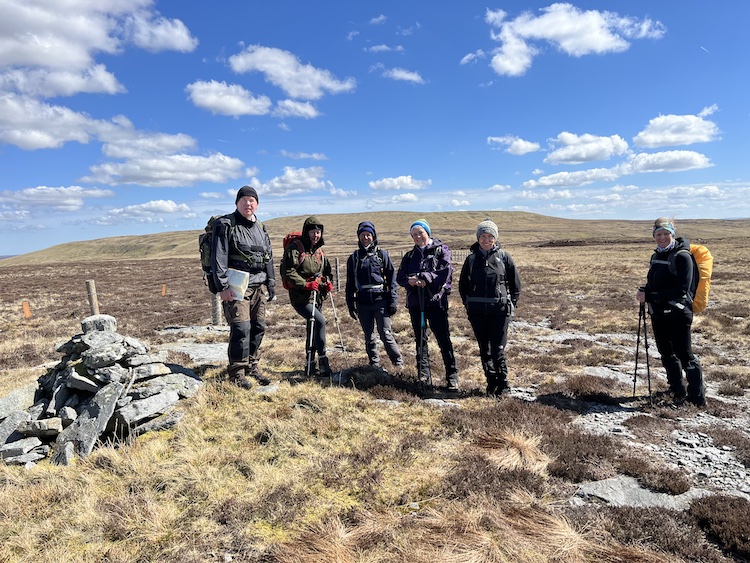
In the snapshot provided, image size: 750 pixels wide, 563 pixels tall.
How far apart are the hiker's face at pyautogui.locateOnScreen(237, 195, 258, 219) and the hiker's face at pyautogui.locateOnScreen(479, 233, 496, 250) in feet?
11.2

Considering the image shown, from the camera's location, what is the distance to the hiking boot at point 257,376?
6746 millimetres

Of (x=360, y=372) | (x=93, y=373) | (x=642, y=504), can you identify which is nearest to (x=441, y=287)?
(x=360, y=372)

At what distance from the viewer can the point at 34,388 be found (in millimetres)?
6660

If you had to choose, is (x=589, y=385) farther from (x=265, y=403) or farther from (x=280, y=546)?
(x=280, y=546)

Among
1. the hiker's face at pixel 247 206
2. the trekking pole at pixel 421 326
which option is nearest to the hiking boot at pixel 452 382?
the trekking pole at pixel 421 326

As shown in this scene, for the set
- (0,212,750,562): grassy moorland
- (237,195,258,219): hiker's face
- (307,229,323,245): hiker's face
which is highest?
(237,195,258,219): hiker's face

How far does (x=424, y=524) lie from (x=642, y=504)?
7.06 ft

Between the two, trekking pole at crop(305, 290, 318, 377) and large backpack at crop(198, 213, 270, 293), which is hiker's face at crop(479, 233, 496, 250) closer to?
trekking pole at crop(305, 290, 318, 377)

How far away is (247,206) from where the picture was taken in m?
6.08

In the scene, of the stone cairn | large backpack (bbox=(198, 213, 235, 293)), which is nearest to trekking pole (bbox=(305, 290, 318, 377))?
large backpack (bbox=(198, 213, 235, 293))

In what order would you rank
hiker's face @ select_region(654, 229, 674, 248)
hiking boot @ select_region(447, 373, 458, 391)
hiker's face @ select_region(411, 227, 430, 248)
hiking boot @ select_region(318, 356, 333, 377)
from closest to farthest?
hiker's face @ select_region(654, 229, 674, 248) < hiker's face @ select_region(411, 227, 430, 248) < hiking boot @ select_region(447, 373, 458, 391) < hiking boot @ select_region(318, 356, 333, 377)

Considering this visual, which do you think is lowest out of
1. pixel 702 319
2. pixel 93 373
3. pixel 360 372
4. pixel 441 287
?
pixel 702 319

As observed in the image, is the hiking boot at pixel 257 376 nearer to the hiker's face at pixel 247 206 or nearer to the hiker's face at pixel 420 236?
the hiker's face at pixel 247 206

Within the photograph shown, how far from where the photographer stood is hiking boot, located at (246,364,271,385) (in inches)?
266
